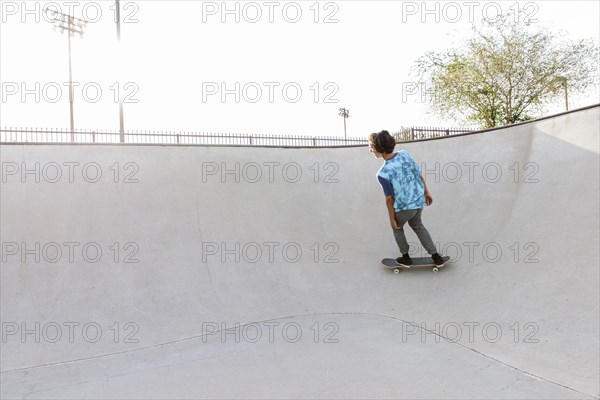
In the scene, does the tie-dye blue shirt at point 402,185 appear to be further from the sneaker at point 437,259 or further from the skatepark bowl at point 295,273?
the skatepark bowl at point 295,273

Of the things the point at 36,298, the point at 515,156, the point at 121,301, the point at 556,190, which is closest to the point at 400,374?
the point at 121,301

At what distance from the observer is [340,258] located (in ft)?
17.0

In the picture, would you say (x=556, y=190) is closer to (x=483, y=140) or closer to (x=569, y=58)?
(x=483, y=140)

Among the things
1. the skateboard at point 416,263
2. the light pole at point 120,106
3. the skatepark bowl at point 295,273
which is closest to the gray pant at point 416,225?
the skateboard at point 416,263

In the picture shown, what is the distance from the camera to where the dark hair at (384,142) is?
4.73 meters

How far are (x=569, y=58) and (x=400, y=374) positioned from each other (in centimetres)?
2299

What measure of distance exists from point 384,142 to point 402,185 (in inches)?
23.2

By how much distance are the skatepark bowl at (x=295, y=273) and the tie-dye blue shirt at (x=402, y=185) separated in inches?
33.8

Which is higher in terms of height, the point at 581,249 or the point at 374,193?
the point at 374,193

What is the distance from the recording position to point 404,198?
454 cm

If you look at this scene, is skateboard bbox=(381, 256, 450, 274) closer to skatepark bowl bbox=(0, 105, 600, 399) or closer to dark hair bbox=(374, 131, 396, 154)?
skatepark bowl bbox=(0, 105, 600, 399)

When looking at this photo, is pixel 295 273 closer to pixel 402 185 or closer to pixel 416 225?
pixel 416 225

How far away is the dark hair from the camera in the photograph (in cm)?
473

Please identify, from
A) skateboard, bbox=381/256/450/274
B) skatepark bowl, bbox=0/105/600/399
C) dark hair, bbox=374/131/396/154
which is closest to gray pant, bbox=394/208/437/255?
skateboard, bbox=381/256/450/274
